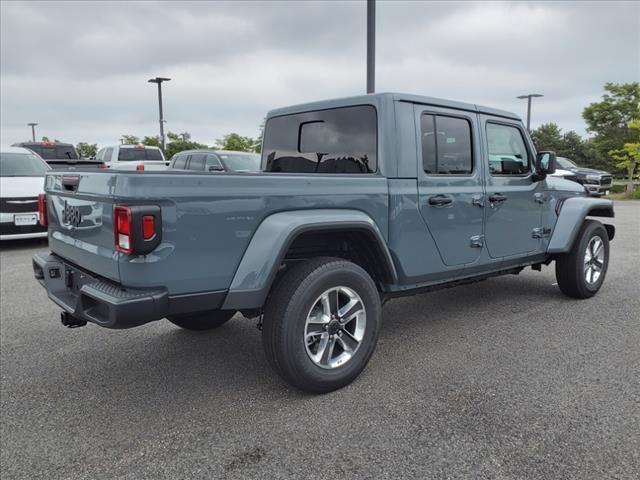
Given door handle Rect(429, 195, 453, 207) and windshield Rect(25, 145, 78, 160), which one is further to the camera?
windshield Rect(25, 145, 78, 160)

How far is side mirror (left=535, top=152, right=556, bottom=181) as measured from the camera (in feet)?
15.3

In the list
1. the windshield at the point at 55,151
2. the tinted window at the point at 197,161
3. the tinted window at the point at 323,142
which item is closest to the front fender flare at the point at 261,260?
the tinted window at the point at 323,142

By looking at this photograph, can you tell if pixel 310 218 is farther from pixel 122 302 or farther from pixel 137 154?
pixel 137 154

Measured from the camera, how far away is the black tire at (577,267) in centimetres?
514

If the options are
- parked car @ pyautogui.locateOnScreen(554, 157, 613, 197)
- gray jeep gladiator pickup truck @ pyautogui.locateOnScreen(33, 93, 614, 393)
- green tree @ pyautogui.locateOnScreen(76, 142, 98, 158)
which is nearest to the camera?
gray jeep gladiator pickup truck @ pyautogui.locateOnScreen(33, 93, 614, 393)

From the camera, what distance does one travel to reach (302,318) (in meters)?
2.98

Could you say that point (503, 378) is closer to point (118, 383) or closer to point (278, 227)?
point (278, 227)

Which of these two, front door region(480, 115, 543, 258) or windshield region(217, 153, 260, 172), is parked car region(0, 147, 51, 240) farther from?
front door region(480, 115, 543, 258)

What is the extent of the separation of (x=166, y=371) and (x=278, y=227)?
1.51 meters

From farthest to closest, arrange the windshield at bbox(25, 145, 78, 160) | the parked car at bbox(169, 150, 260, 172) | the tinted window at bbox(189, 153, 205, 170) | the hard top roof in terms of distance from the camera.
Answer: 1. the windshield at bbox(25, 145, 78, 160)
2. the tinted window at bbox(189, 153, 205, 170)
3. the parked car at bbox(169, 150, 260, 172)
4. the hard top roof

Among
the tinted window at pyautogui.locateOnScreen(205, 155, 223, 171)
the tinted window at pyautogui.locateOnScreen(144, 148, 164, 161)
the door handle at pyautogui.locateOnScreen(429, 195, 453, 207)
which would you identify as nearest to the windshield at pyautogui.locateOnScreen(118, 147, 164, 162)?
the tinted window at pyautogui.locateOnScreen(144, 148, 164, 161)

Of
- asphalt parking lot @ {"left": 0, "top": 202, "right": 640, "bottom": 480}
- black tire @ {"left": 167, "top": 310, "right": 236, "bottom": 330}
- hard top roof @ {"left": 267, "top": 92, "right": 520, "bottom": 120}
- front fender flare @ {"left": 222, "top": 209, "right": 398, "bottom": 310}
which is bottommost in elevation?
asphalt parking lot @ {"left": 0, "top": 202, "right": 640, "bottom": 480}

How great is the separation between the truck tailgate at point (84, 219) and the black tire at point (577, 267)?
435cm

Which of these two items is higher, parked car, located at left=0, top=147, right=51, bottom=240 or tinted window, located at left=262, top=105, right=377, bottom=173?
tinted window, located at left=262, top=105, right=377, bottom=173
